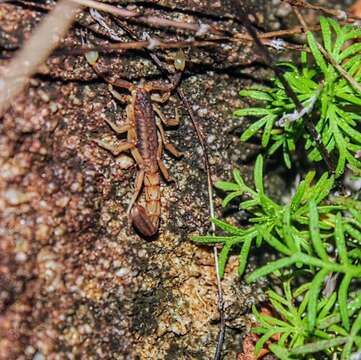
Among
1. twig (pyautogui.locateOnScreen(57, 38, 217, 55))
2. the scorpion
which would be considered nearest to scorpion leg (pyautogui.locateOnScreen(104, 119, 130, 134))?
the scorpion

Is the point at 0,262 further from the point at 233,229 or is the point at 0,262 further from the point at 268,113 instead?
the point at 268,113

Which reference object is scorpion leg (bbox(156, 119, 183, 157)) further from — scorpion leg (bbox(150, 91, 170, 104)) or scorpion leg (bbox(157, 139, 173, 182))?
scorpion leg (bbox(150, 91, 170, 104))

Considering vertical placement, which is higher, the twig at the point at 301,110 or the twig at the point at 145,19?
the twig at the point at 145,19

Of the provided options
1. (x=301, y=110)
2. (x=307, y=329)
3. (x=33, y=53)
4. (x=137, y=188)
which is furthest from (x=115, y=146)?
(x=307, y=329)

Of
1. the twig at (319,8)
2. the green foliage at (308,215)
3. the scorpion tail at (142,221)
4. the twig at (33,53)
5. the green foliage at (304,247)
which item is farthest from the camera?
the twig at (319,8)

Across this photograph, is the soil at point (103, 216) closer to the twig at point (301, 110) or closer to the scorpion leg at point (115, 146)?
the scorpion leg at point (115, 146)

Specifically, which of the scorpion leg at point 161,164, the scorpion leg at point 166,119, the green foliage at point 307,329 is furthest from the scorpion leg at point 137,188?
the green foliage at point 307,329

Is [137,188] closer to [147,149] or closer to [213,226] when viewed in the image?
[147,149]
